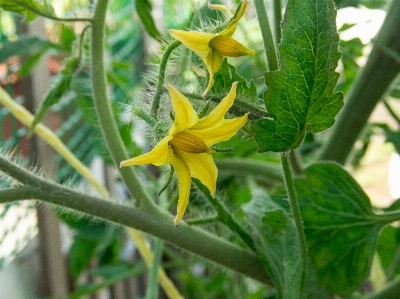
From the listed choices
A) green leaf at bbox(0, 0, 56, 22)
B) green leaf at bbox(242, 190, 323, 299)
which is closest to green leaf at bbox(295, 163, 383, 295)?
green leaf at bbox(242, 190, 323, 299)

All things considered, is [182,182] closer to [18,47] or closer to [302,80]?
[302,80]

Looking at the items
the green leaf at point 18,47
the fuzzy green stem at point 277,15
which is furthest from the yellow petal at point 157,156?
the green leaf at point 18,47

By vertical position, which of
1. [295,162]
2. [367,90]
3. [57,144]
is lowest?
[57,144]

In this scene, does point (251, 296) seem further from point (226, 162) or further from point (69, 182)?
point (69, 182)

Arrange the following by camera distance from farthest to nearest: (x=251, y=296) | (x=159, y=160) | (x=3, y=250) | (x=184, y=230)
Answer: (x=3, y=250)
(x=251, y=296)
(x=184, y=230)
(x=159, y=160)

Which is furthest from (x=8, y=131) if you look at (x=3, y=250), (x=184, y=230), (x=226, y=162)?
(x=184, y=230)

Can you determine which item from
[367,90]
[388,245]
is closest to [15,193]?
[367,90]
